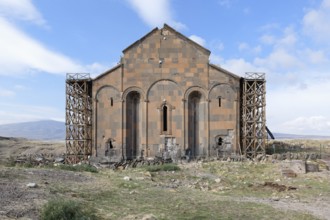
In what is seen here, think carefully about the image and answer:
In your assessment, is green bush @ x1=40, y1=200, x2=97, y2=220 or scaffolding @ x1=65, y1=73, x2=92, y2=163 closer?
green bush @ x1=40, y1=200, x2=97, y2=220

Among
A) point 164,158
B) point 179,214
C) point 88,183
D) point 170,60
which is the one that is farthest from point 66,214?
point 170,60

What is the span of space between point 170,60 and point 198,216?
1801 centimetres

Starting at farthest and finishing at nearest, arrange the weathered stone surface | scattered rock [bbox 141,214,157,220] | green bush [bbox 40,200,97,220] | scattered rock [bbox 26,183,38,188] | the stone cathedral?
the stone cathedral, the weathered stone surface, scattered rock [bbox 26,183,38,188], scattered rock [bbox 141,214,157,220], green bush [bbox 40,200,97,220]

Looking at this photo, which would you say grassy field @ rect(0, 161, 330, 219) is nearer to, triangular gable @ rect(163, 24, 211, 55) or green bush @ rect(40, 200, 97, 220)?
green bush @ rect(40, 200, 97, 220)

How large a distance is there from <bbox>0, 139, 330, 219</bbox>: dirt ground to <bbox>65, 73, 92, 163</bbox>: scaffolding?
8.64 m

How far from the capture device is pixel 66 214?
8.14m

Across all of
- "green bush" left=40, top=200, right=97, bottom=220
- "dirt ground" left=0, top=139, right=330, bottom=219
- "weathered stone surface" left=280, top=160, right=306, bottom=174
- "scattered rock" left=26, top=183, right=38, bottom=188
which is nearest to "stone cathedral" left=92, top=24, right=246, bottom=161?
"dirt ground" left=0, top=139, right=330, bottom=219

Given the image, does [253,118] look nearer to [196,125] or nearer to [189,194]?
[196,125]

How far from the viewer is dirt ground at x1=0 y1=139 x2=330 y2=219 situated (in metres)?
10.0

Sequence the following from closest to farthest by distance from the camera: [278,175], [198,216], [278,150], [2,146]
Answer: [198,216]
[278,175]
[278,150]
[2,146]

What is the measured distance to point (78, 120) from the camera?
27.0m

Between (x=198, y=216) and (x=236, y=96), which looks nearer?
(x=198, y=216)

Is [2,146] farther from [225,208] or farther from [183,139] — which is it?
[225,208]

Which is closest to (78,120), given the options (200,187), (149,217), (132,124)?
(132,124)
